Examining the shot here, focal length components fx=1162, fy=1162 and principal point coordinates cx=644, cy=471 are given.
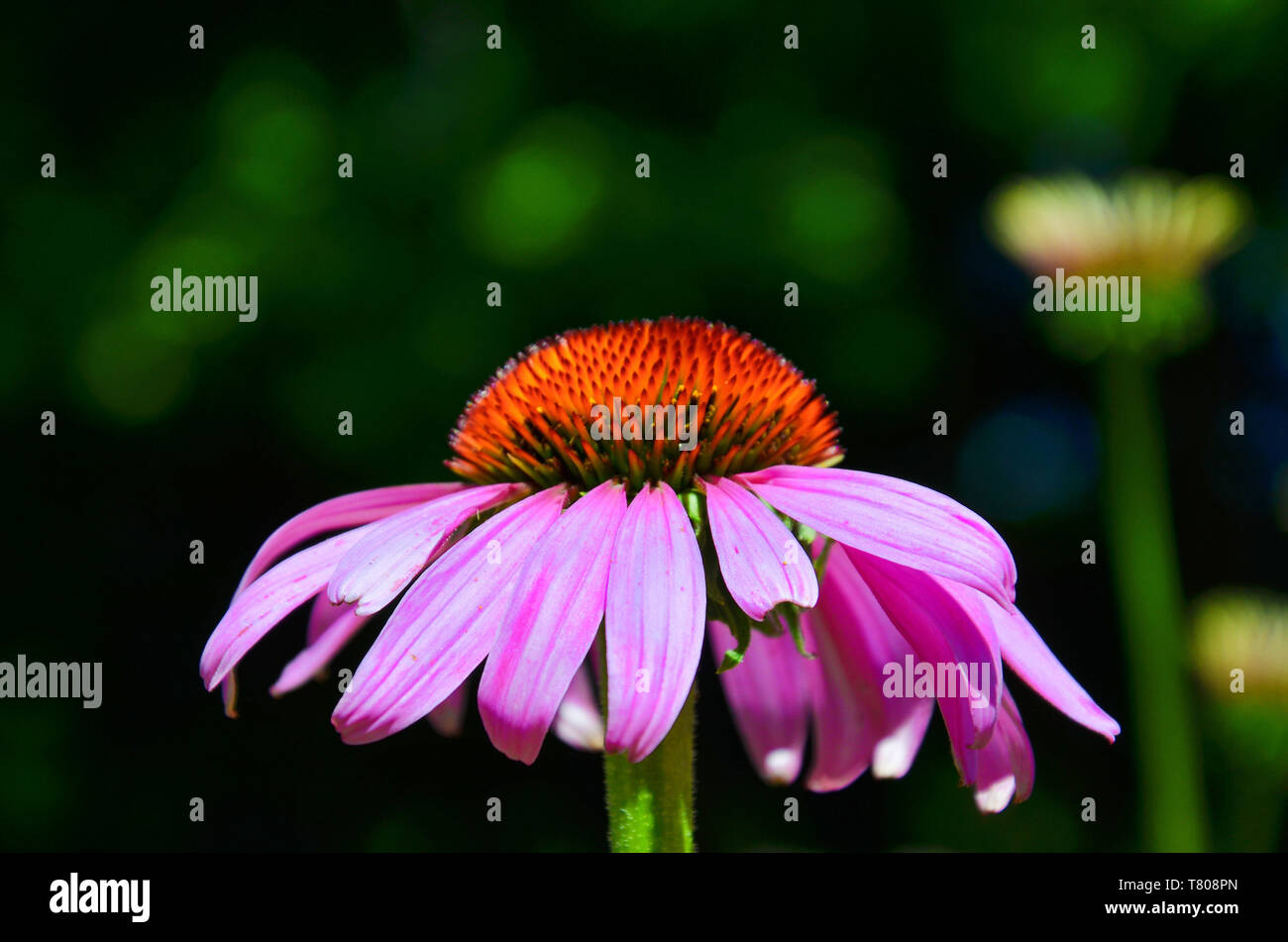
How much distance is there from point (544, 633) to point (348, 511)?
0.36 metres

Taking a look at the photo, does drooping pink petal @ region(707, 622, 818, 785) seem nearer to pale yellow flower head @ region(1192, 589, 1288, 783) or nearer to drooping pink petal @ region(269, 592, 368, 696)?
drooping pink petal @ region(269, 592, 368, 696)

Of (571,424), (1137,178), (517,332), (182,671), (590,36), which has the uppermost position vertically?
(590,36)

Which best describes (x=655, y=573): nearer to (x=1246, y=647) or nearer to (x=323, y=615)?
(x=323, y=615)

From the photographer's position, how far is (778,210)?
2.41 metres

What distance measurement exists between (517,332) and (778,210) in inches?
23.6

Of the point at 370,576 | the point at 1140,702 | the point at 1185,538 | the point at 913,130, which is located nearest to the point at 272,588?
the point at 370,576

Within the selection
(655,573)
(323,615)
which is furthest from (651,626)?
(323,615)

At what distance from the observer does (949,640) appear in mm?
725

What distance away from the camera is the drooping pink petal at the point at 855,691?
0.95 meters

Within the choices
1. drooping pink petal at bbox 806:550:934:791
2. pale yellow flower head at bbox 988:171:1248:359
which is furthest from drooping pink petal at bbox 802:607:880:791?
pale yellow flower head at bbox 988:171:1248:359

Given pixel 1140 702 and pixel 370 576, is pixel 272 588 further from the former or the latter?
pixel 1140 702

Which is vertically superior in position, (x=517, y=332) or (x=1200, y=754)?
(x=517, y=332)

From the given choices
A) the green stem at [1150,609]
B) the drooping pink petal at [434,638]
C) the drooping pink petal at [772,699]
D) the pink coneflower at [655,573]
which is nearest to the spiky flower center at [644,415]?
the pink coneflower at [655,573]

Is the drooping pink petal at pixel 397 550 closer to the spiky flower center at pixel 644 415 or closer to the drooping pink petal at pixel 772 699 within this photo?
the spiky flower center at pixel 644 415
